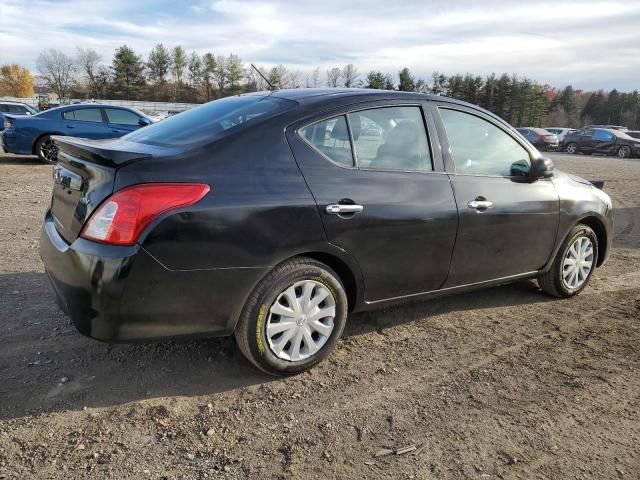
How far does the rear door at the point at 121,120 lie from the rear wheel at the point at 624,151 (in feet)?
79.7

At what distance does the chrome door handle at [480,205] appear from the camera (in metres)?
3.51

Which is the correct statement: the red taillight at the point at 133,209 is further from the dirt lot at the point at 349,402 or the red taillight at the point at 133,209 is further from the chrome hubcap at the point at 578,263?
the chrome hubcap at the point at 578,263

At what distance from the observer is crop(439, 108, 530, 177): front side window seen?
142 inches

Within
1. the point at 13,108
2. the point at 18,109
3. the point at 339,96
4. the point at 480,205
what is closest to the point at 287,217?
the point at 339,96

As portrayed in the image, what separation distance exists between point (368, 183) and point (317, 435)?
1459 millimetres

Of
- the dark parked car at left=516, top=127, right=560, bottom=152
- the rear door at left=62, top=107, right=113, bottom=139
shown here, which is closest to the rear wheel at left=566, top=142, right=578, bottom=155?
the dark parked car at left=516, top=127, right=560, bottom=152

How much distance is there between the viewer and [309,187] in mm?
2846

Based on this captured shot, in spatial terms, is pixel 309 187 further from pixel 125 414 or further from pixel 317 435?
pixel 125 414

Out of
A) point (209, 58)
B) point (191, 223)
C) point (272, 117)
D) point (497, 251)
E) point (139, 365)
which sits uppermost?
point (209, 58)

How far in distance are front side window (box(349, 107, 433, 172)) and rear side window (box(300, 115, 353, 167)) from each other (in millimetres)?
66

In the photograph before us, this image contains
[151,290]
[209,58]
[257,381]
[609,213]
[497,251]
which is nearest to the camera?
[151,290]

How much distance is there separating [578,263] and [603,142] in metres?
26.6

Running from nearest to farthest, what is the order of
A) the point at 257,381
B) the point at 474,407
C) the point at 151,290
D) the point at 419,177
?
the point at 151,290 < the point at 474,407 < the point at 257,381 < the point at 419,177

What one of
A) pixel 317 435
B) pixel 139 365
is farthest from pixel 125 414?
pixel 317 435
